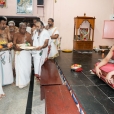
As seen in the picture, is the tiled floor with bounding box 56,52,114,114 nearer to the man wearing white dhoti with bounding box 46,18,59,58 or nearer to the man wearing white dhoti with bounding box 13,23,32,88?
the man wearing white dhoti with bounding box 13,23,32,88

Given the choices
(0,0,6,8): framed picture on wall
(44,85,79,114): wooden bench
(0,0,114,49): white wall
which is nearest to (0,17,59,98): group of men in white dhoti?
(44,85,79,114): wooden bench

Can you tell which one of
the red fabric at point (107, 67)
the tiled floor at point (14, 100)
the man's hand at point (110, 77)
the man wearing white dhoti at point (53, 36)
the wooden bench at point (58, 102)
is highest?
the man wearing white dhoti at point (53, 36)

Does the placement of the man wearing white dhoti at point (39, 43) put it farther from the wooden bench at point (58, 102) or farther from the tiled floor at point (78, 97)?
the wooden bench at point (58, 102)

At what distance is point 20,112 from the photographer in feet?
8.21

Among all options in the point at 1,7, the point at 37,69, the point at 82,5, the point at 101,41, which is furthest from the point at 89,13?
the point at 37,69

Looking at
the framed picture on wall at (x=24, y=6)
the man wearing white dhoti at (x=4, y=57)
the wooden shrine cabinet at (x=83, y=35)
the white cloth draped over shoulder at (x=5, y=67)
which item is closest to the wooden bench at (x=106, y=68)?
the man wearing white dhoti at (x=4, y=57)

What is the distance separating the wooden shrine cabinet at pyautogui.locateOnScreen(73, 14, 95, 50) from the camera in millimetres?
6438

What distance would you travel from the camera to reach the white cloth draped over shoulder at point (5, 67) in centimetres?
329

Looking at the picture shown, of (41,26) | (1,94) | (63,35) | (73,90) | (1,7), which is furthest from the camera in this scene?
(63,35)

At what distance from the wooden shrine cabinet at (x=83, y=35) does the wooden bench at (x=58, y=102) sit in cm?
437

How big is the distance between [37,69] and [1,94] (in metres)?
1.02

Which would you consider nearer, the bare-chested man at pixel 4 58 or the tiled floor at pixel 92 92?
the tiled floor at pixel 92 92

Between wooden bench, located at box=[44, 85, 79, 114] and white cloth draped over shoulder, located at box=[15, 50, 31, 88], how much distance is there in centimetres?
115

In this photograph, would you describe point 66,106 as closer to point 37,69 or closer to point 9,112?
point 9,112
